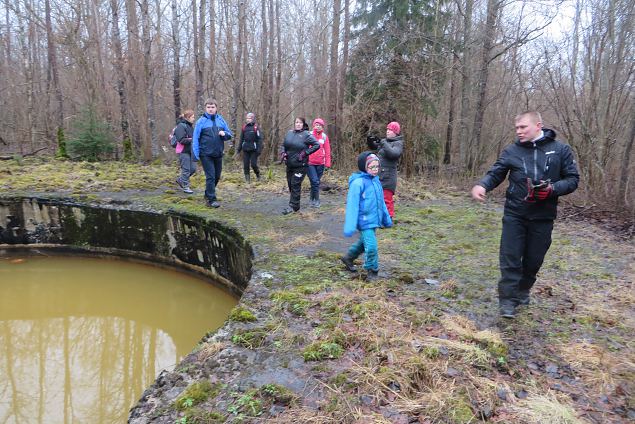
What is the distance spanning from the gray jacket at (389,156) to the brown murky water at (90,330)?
3.27 m

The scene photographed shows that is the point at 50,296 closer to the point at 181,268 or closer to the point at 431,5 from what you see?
the point at 181,268

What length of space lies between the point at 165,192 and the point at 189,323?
184 inches

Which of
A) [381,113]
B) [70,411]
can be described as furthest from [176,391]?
[381,113]

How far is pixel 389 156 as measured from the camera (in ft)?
23.2

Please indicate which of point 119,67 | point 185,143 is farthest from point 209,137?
point 119,67

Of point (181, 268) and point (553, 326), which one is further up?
point (553, 326)

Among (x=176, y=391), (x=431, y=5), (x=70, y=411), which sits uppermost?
(x=431, y=5)

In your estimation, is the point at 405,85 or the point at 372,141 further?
the point at 405,85

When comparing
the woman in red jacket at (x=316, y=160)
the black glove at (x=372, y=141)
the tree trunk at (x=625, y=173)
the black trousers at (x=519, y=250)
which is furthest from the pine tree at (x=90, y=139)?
the tree trunk at (x=625, y=173)

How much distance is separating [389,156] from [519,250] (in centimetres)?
349

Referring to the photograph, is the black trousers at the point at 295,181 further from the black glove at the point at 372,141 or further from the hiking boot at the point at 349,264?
the hiking boot at the point at 349,264

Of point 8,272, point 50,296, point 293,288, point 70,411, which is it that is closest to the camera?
point 70,411

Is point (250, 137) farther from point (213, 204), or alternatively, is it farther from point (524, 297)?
point (524, 297)

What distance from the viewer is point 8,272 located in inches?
312
